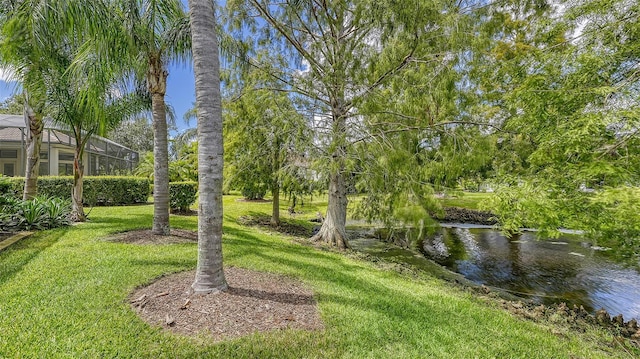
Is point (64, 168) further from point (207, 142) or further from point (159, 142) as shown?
point (207, 142)

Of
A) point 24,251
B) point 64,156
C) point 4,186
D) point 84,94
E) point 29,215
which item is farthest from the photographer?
point 64,156

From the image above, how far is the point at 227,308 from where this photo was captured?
3.27 metres

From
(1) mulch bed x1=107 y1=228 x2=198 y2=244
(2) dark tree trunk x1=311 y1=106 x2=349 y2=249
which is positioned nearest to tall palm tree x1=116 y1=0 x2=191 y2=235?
(1) mulch bed x1=107 y1=228 x2=198 y2=244

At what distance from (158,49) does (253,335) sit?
612 centimetres

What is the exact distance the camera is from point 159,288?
3.71 metres

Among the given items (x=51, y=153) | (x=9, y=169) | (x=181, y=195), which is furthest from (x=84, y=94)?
(x=9, y=169)

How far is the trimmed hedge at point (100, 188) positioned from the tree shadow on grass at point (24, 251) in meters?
4.95

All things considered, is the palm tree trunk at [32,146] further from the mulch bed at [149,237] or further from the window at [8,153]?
the window at [8,153]

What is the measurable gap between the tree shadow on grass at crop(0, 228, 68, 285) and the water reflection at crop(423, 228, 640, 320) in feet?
29.9

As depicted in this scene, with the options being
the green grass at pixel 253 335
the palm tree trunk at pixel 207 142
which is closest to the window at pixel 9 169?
the green grass at pixel 253 335

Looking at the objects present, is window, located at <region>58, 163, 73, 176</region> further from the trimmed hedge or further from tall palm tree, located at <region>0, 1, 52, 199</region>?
tall palm tree, located at <region>0, 1, 52, 199</region>

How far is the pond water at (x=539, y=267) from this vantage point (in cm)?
688

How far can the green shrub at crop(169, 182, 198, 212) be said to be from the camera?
36.5ft

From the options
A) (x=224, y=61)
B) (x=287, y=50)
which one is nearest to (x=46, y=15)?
(x=224, y=61)
